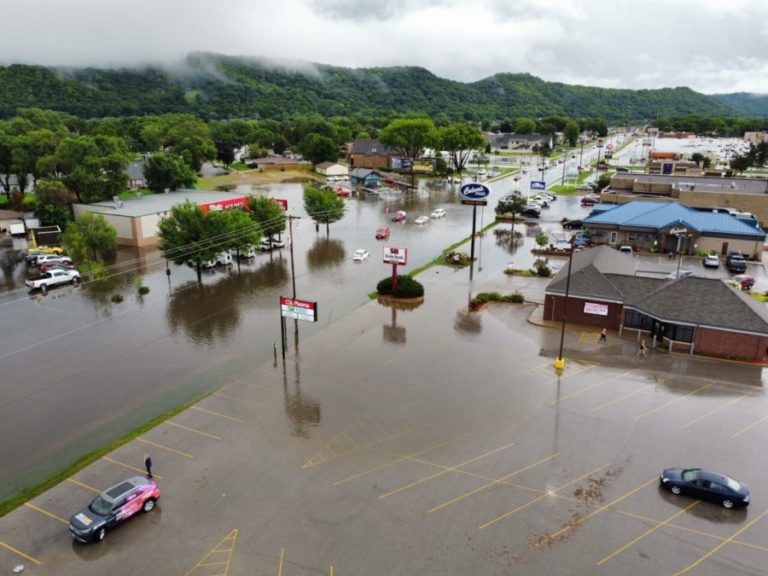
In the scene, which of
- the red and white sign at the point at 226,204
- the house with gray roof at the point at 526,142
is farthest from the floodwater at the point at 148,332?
the house with gray roof at the point at 526,142

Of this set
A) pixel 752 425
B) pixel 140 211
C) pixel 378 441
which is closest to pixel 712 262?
pixel 752 425

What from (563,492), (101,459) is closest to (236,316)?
(101,459)

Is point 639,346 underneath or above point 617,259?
underneath

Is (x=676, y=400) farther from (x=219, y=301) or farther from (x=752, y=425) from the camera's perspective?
(x=219, y=301)

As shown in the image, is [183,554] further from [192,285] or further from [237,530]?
[192,285]

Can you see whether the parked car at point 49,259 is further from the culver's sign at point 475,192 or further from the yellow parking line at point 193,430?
the culver's sign at point 475,192

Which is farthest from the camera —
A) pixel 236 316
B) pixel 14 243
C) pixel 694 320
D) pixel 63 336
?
pixel 14 243
